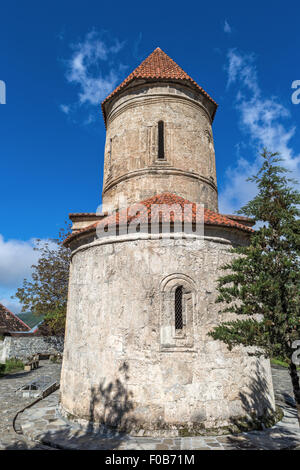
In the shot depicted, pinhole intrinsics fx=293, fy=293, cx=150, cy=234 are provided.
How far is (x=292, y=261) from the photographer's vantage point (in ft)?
15.9

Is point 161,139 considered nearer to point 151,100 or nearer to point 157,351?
point 151,100

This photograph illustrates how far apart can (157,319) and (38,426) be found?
3654 millimetres

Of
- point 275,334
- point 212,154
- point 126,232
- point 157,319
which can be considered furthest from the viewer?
point 212,154

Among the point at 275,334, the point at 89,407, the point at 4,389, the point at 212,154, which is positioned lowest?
the point at 4,389

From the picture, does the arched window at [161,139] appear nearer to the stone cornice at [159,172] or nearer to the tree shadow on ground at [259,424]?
the stone cornice at [159,172]

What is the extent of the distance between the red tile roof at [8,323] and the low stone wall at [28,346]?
27.4 inches

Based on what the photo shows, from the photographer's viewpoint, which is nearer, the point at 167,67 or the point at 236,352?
the point at 236,352

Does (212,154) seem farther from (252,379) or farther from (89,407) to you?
(89,407)

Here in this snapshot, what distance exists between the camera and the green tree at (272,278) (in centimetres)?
464

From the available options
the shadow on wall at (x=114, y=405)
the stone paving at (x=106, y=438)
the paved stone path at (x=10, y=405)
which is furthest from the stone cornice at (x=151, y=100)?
the paved stone path at (x=10, y=405)

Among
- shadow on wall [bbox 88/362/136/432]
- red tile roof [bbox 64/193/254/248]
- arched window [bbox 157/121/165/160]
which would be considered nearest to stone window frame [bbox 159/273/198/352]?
shadow on wall [bbox 88/362/136/432]

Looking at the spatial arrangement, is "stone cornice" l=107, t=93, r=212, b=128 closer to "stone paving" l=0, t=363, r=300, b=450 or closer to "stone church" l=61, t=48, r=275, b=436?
Answer: "stone church" l=61, t=48, r=275, b=436

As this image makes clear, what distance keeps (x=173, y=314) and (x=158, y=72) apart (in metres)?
8.37
